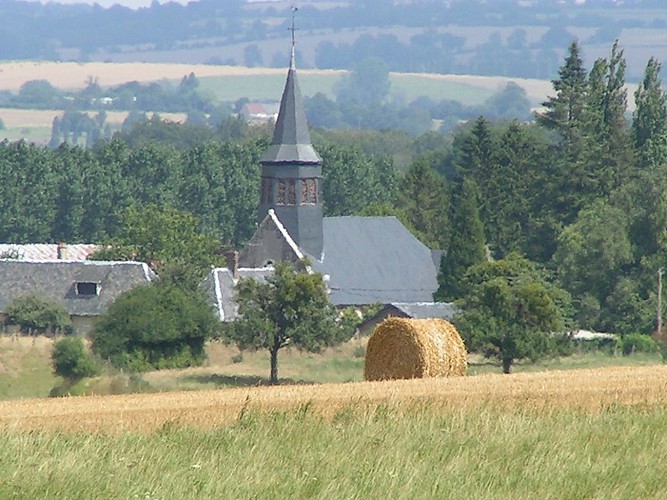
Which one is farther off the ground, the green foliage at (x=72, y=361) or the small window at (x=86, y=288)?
the small window at (x=86, y=288)

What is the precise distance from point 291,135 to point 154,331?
31.4 metres

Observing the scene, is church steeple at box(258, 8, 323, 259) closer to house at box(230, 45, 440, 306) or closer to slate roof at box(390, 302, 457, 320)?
house at box(230, 45, 440, 306)

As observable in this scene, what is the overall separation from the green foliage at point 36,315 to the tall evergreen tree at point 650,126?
3571 cm

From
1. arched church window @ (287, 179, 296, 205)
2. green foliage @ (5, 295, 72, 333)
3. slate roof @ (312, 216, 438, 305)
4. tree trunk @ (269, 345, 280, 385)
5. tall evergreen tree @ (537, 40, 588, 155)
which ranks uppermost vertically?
tall evergreen tree @ (537, 40, 588, 155)

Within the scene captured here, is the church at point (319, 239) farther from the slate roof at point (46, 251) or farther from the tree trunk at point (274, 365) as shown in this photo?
the tree trunk at point (274, 365)

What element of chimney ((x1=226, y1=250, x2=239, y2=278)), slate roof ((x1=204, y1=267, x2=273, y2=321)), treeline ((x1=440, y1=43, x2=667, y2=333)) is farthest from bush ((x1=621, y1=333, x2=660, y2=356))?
chimney ((x1=226, y1=250, x2=239, y2=278))

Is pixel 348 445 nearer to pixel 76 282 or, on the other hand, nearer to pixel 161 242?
pixel 76 282

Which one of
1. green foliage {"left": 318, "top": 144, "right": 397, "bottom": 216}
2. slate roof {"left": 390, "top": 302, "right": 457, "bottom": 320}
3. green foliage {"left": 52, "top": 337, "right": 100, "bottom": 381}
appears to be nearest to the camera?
green foliage {"left": 52, "top": 337, "right": 100, "bottom": 381}

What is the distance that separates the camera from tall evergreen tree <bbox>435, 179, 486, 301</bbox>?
257 feet

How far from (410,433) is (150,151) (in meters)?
103

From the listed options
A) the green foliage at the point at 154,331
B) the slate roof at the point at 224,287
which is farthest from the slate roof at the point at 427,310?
the green foliage at the point at 154,331

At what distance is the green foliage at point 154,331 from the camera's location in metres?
60.0

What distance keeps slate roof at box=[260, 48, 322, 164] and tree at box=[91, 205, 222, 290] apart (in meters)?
4.89

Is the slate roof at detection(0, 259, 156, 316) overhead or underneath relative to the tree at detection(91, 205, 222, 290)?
underneath
